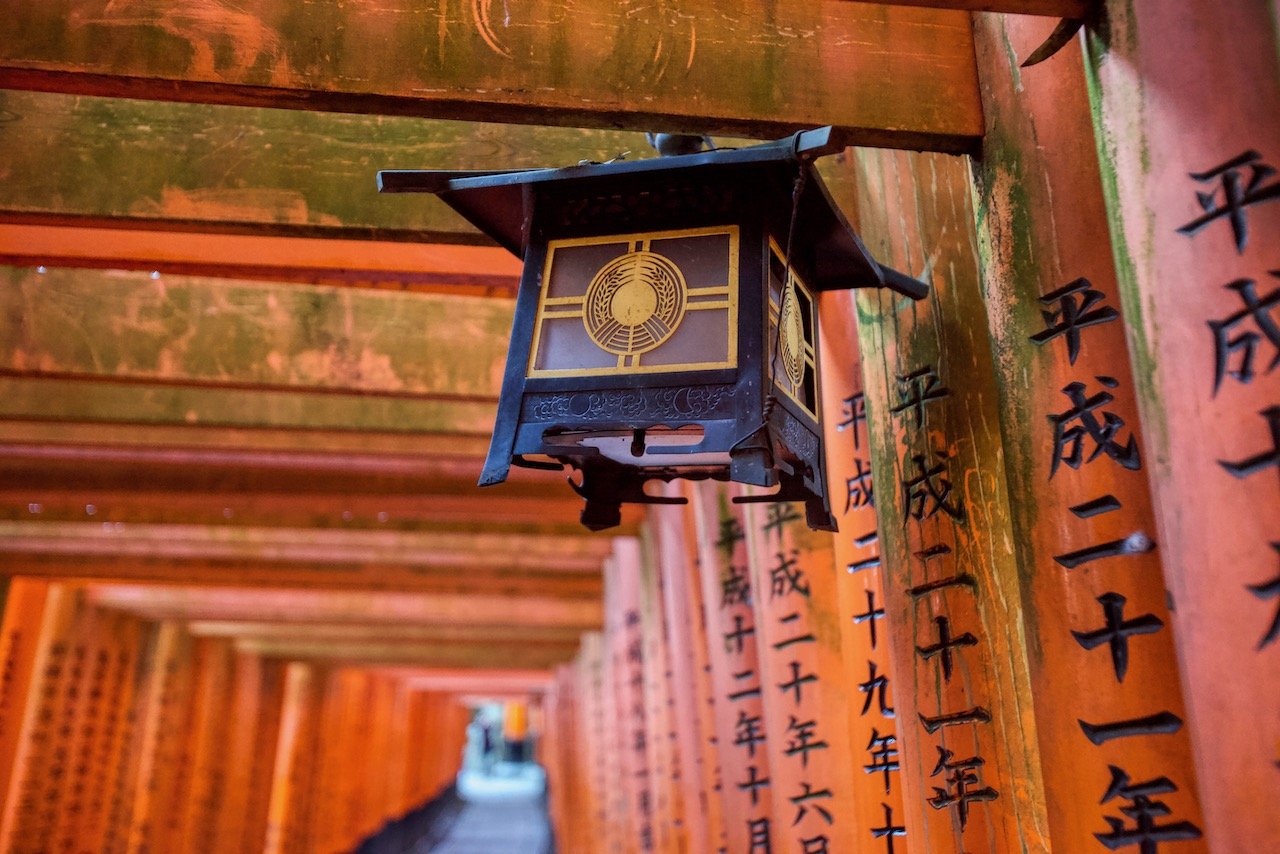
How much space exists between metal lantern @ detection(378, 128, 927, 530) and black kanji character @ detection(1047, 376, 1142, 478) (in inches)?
30.0

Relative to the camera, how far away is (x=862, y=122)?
12.5 ft

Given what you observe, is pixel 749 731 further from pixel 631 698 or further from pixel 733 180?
pixel 631 698

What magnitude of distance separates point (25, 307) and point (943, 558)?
5836mm

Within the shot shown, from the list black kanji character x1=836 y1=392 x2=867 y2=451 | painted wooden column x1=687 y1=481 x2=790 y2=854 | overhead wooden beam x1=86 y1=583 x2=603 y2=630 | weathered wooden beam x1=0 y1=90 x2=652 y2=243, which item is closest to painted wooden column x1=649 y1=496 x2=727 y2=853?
A: painted wooden column x1=687 y1=481 x2=790 y2=854

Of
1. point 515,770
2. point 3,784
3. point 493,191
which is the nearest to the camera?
point 493,191

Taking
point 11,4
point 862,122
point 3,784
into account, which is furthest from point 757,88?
point 3,784

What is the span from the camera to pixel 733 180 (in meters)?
3.26

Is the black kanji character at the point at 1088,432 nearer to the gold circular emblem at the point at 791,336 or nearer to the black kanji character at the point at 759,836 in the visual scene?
the gold circular emblem at the point at 791,336

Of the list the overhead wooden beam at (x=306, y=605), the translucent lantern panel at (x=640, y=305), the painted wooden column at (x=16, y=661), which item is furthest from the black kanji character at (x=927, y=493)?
the painted wooden column at (x=16, y=661)

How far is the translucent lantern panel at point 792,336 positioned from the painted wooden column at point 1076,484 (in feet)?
1.97

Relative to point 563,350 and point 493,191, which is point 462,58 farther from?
point 563,350

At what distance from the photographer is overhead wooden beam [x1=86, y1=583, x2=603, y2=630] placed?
14469mm

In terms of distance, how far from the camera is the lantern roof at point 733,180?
3.09 meters

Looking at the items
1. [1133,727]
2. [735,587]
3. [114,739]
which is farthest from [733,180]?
[114,739]
